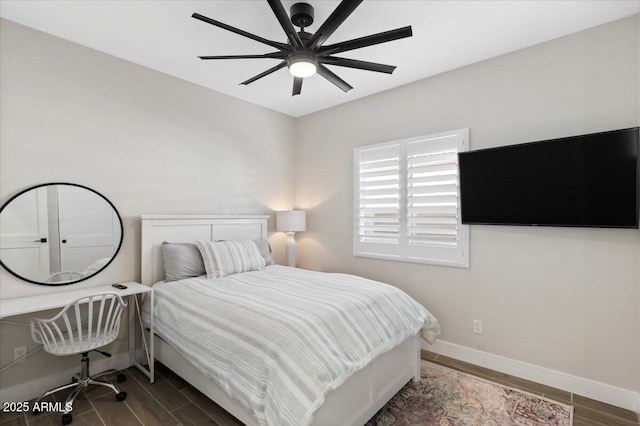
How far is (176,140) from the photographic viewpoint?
11.2 feet

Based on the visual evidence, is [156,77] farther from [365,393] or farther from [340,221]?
[365,393]

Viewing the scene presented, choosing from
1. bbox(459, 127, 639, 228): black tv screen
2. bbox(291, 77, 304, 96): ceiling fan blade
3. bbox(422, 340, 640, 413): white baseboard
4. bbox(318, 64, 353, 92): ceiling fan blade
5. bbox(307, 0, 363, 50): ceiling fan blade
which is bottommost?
bbox(422, 340, 640, 413): white baseboard

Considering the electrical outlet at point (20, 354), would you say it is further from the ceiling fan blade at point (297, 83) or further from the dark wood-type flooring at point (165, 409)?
the ceiling fan blade at point (297, 83)

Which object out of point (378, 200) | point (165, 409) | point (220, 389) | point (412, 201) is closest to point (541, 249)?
point (412, 201)

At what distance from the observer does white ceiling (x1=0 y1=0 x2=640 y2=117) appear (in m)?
2.24

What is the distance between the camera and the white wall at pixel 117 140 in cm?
246

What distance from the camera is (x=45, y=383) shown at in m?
2.54

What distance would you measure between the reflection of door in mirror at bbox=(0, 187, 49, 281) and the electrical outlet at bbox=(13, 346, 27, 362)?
53cm

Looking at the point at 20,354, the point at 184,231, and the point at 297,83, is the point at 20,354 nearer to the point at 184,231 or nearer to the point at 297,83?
the point at 184,231

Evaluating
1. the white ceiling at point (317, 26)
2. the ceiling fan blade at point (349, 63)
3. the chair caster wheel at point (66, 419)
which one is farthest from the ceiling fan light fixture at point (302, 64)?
the chair caster wheel at point (66, 419)

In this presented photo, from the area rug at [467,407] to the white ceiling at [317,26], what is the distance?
289cm

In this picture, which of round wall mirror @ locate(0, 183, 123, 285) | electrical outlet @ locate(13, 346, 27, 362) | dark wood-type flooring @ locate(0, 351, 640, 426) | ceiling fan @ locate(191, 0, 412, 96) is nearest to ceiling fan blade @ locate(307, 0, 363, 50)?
ceiling fan @ locate(191, 0, 412, 96)

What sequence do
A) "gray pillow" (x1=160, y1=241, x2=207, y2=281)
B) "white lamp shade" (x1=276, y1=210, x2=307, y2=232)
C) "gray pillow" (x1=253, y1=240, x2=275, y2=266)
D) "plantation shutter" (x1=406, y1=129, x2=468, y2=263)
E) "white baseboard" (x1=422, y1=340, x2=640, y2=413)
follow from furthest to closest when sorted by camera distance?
"white lamp shade" (x1=276, y1=210, x2=307, y2=232)
"gray pillow" (x1=253, y1=240, x2=275, y2=266)
"plantation shutter" (x1=406, y1=129, x2=468, y2=263)
"gray pillow" (x1=160, y1=241, x2=207, y2=281)
"white baseboard" (x1=422, y1=340, x2=640, y2=413)

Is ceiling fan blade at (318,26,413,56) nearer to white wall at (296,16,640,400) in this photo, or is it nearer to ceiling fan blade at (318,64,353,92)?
ceiling fan blade at (318,64,353,92)
